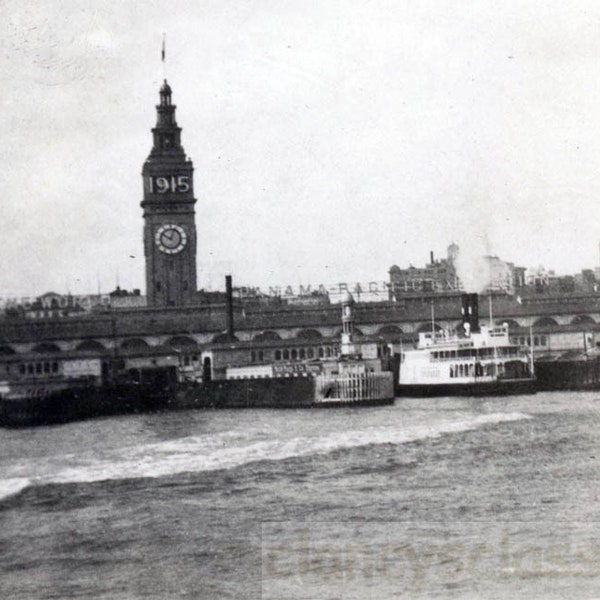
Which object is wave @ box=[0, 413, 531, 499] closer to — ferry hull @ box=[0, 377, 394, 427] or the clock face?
ferry hull @ box=[0, 377, 394, 427]

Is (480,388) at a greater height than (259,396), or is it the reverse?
(259,396)

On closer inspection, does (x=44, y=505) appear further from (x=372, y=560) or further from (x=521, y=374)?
(x=521, y=374)

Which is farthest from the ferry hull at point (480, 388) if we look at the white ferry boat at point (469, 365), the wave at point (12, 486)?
the wave at point (12, 486)

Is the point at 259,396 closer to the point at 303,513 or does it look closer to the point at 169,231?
the point at 169,231

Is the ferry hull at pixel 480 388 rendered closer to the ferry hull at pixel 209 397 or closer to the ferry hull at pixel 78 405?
the ferry hull at pixel 209 397

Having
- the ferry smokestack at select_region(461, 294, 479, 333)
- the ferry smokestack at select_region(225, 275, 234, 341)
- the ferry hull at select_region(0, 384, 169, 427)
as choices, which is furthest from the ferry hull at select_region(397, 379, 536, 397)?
the ferry hull at select_region(0, 384, 169, 427)

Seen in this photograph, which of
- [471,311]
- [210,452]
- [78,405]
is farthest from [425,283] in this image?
[210,452]
